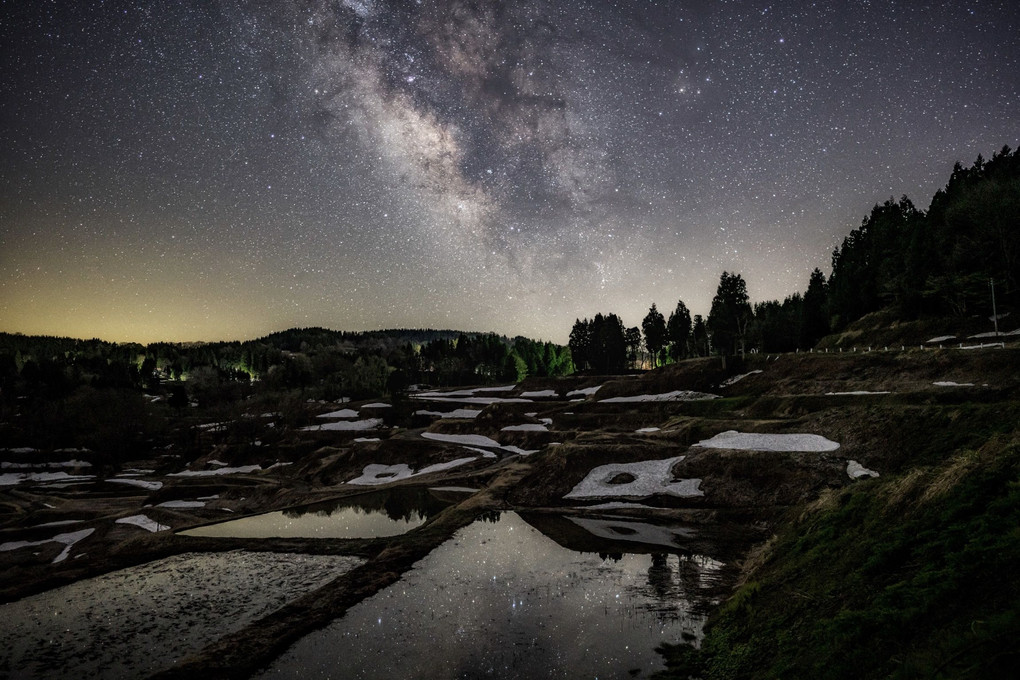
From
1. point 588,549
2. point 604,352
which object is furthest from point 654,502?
point 604,352

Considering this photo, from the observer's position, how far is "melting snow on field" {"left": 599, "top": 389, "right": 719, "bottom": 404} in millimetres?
62000

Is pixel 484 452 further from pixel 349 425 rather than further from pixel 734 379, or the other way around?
pixel 349 425

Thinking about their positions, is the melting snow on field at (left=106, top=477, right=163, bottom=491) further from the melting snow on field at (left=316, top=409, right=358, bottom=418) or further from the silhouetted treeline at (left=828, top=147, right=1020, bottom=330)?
the silhouetted treeline at (left=828, top=147, right=1020, bottom=330)

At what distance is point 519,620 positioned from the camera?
634 inches

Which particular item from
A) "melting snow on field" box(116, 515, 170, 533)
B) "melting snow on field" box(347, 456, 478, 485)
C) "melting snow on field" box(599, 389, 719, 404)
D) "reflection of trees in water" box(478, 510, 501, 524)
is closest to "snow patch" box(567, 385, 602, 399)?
"melting snow on field" box(599, 389, 719, 404)

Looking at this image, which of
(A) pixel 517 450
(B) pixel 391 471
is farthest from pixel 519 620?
(A) pixel 517 450

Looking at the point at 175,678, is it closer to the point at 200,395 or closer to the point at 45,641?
the point at 45,641

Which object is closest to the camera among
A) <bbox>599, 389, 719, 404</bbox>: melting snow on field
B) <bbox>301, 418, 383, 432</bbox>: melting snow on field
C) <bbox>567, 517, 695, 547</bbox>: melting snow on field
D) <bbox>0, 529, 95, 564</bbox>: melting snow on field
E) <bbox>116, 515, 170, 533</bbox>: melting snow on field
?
<bbox>567, 517, 695, 547</bbox>: melting snow on field

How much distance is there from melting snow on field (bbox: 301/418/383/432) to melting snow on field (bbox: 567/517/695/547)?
69.0 metres

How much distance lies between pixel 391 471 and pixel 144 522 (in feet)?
79.1

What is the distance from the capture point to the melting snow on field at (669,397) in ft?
203

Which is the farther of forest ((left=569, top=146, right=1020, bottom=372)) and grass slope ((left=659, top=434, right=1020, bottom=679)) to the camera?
forest ((left=569, top=146, right=1020, bottom=372))

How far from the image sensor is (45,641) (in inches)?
671

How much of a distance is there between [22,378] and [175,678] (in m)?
179
